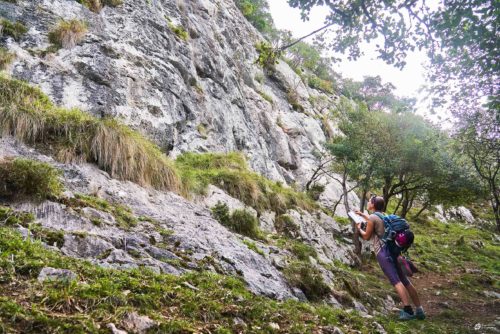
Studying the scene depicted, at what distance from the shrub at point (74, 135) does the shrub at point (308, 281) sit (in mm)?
4084

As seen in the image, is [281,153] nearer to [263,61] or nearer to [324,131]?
[324,131]

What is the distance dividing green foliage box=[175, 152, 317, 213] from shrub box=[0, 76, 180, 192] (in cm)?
203

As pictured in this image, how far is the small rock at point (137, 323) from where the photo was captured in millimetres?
3275

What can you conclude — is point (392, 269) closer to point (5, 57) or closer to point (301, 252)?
point (301, 252)

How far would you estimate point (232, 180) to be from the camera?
13.0 m

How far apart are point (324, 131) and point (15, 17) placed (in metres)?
24.0

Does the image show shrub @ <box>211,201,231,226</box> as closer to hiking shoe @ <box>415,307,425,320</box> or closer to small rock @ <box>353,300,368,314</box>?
small rock @ <box>353,300,368,314</box>

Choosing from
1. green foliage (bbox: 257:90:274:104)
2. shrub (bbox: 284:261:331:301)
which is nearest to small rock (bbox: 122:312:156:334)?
shrub (bbox: 284:261:331:301)

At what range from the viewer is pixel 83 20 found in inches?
539

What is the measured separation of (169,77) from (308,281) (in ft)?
35.5

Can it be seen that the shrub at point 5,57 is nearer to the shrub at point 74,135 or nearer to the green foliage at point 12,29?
Result: the green foliage at point 12,29

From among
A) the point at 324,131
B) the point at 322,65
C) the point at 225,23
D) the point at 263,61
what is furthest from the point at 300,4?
the point at 322,65

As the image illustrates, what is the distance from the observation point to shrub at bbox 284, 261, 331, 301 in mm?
7605

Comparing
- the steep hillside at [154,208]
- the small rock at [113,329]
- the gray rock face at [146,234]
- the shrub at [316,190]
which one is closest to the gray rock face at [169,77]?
the steep hillside at [154,208]
